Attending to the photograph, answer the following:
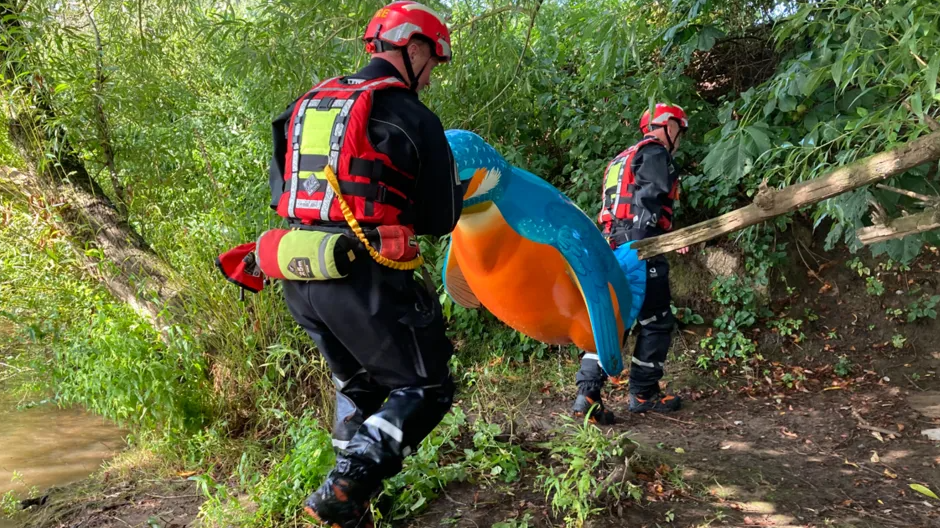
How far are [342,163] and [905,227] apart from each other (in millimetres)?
2063

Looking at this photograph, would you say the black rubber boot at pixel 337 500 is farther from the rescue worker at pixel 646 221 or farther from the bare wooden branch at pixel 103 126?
the bare wooden branch at pixel 103 126

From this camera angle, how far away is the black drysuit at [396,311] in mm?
1936

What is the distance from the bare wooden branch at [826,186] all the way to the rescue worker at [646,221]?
1175 millimetres

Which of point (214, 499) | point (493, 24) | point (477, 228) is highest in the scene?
point (493, 24)

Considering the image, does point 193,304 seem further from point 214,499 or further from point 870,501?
point 870,501

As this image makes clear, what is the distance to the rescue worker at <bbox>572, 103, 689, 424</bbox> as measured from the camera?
356 centimetres

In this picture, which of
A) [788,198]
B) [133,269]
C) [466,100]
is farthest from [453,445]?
[133,269]

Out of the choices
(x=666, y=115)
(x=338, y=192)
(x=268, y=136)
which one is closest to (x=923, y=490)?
(x=666, y=115)

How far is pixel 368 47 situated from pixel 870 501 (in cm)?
279

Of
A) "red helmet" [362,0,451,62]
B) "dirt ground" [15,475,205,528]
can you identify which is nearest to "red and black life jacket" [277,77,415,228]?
"red helmet" [362,0,451,62]

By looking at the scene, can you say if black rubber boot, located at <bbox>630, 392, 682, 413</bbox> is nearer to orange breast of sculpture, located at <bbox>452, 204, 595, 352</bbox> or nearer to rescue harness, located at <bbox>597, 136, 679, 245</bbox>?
rescue harness, located at <bbox>597, 136, 679, 245</bbox>

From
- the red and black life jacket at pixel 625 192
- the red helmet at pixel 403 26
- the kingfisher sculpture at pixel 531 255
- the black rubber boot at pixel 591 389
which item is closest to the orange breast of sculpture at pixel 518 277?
the kingfisher sculpture at pixel 531 255

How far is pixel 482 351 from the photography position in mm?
5188

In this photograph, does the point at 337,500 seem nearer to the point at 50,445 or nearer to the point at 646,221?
the point at 646,221
